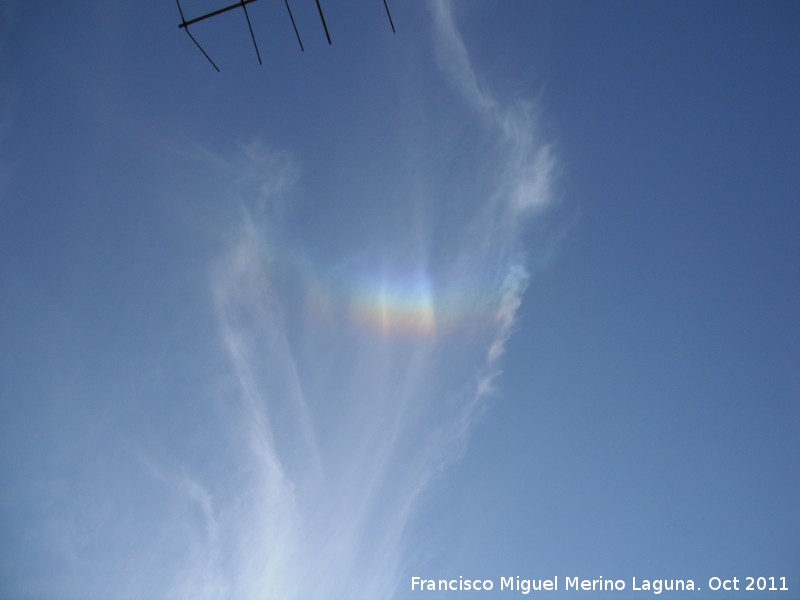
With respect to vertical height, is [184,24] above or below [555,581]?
above

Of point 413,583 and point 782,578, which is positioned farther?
point 782,578

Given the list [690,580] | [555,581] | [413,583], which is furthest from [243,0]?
[690,580]

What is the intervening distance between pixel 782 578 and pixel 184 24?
43885 mm

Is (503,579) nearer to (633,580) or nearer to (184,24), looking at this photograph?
(633,580)

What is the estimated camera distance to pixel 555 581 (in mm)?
26547

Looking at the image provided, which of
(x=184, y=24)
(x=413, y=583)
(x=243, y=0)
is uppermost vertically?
(x=184, y=24)

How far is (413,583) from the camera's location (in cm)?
2636

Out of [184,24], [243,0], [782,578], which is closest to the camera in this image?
[243,0]

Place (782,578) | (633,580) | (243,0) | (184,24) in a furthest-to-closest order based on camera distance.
→ 1. (782,578)
2. (633,580)
3. (184,24)
4. (243,0)

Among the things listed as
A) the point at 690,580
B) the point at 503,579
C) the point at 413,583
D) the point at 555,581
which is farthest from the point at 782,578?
the point at 413,583

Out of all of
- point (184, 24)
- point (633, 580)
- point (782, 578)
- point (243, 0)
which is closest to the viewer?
point (243, 0)

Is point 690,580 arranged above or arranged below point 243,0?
below

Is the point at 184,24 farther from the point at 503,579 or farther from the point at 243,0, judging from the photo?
the point at 503,579

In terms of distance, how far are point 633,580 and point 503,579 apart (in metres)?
7.57
